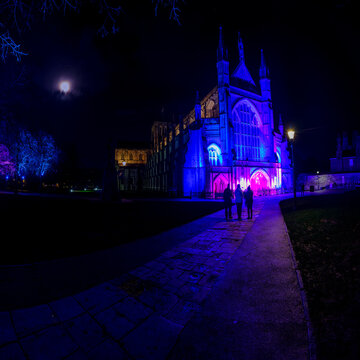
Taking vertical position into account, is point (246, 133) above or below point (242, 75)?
below

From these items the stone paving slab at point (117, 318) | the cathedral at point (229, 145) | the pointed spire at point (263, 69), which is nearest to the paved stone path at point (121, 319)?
the stone paving slab at point (117, 318)

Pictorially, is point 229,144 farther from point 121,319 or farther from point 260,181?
point 121,319

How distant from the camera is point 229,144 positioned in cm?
2688

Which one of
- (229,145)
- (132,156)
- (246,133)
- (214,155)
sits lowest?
(214,155)

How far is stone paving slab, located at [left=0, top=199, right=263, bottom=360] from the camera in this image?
2037 millimetres

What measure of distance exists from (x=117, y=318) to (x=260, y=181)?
3156 cm

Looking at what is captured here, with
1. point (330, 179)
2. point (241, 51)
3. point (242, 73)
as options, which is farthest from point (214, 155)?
point (330, 179)

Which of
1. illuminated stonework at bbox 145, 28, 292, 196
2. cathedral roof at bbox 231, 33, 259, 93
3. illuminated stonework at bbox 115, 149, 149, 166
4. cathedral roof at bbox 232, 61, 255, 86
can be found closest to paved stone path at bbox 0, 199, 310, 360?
illuminated stonework at bbox 145, 28, 292, 196

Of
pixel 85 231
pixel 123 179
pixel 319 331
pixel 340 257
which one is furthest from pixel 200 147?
pixel 123 179

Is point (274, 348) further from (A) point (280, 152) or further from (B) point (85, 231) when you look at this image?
(A) point (280, 152)

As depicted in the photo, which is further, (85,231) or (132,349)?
(85,231)

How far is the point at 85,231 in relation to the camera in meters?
7.43

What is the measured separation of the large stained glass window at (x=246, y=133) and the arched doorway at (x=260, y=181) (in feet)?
9.42

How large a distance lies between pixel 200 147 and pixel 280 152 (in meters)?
21.2
